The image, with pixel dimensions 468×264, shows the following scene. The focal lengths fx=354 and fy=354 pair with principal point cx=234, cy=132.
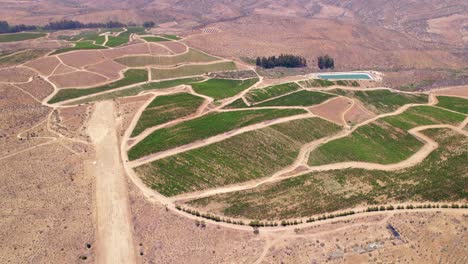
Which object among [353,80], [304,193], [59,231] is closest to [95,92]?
[59,231]

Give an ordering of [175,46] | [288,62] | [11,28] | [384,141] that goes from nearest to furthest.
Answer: [384,141] → [288,62] → [175,46] → [11,28]

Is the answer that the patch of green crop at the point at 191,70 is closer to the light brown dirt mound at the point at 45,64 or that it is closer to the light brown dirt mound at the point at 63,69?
the light brown dirt mound at the point at 63,69

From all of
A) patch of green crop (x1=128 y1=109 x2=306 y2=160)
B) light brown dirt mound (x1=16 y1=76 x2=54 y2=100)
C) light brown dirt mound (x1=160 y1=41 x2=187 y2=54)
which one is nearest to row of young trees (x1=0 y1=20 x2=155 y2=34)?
light brown dirt mound (x1=160 y1=41 x2=187 y2=54)

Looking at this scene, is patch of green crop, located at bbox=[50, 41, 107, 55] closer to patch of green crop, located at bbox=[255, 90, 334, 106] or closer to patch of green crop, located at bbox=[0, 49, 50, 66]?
patch of green crop, located at bbox=[0, 49, 50, 66]

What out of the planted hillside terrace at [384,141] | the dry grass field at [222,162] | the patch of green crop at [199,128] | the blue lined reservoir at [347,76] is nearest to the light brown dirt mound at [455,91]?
the dry grass field at [222,162]

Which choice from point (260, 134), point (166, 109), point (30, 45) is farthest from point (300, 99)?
point (30, 45)

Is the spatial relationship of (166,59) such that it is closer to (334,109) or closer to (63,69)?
(63,69)

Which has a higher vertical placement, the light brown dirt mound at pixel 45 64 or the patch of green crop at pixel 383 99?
the light brown dirt mound at pixel 45 64
